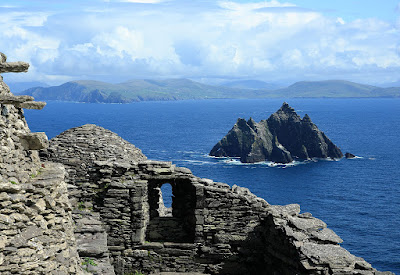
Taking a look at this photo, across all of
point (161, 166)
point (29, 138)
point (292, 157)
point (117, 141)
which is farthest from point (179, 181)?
point (292, 157)

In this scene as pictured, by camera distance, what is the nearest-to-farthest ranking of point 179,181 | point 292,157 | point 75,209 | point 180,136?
point 75,209 < point 179,181 < point 292,157 < point 180,136

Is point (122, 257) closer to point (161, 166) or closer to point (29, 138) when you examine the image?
point (161, 166)

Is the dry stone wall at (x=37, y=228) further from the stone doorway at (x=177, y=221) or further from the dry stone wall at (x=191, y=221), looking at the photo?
the stone doorway at (x=177, y=221)

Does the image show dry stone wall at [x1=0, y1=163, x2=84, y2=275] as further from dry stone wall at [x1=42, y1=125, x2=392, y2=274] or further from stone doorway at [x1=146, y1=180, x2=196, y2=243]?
stone doorway at [x1=146, y1=180, x2=196, y2=243]

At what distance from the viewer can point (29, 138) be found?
32.7ft

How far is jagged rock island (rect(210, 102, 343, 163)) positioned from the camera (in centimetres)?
15675

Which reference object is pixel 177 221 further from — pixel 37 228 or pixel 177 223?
pixel 37 228

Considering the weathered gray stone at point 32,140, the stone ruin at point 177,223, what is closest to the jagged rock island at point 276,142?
the stone ruin at point 177,223

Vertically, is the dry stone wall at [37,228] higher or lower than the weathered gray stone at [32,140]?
lower

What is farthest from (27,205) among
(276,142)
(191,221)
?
(276,142)

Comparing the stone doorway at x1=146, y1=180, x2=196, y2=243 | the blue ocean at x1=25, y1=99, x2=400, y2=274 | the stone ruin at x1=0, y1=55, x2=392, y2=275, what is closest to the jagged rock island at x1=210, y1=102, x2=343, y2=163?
the blue ocean at x1=25, y1=99, x2=400, y2=274

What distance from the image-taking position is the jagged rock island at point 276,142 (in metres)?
157

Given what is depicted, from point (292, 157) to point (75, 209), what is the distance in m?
143

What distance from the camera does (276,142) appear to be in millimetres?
160500
